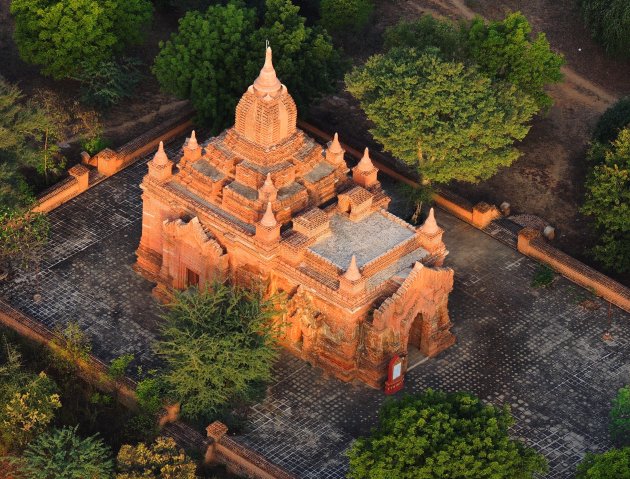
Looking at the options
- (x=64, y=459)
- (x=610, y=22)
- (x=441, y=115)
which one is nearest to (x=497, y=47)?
(x=441, y=115)

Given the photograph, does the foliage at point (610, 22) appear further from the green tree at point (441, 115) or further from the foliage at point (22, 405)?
the foliage at point (22, 405)

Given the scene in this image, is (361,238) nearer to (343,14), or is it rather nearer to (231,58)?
(231,58)

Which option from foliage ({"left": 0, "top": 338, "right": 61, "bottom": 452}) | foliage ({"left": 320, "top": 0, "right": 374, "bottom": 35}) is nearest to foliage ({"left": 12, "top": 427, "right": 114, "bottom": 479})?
foliage ({"left": 0, "top": 338, "right": 61, "bottom": 452})

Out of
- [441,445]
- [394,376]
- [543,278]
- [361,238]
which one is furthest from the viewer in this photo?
[543,278]

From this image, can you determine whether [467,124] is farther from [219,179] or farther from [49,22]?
[49,22]

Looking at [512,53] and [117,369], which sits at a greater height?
[512,53]
